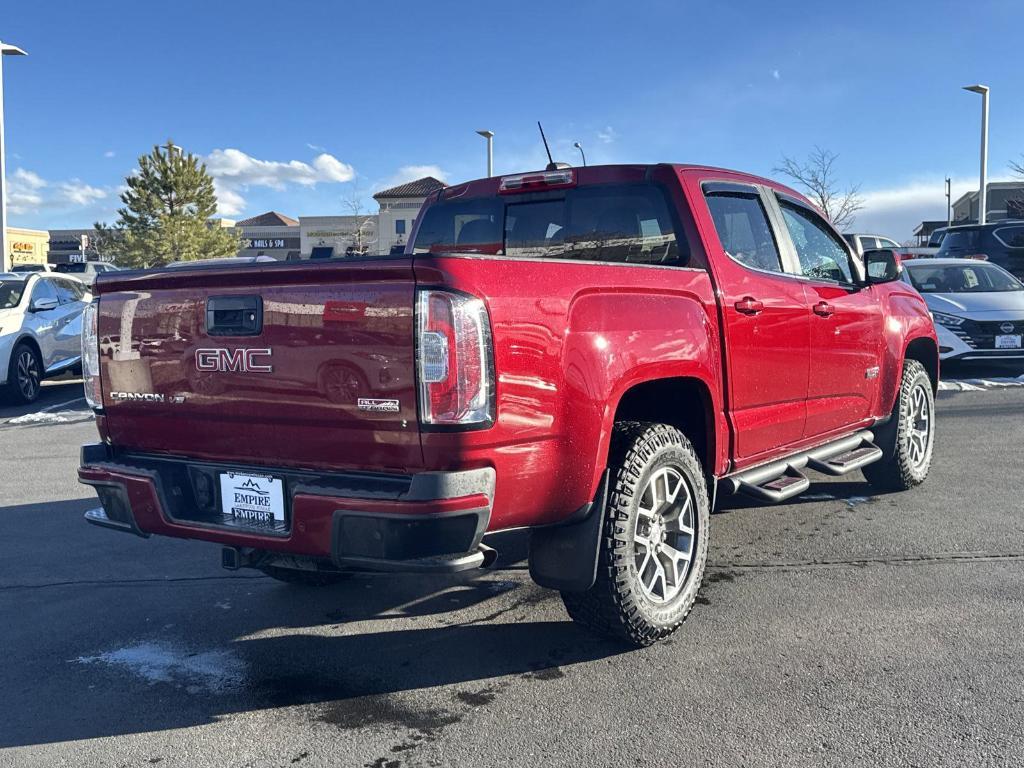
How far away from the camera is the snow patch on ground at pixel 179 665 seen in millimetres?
3453

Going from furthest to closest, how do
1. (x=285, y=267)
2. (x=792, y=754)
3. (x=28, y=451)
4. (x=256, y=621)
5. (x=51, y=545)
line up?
(x=28, y=451), (x=51, y=545), (x=256, y=621), (x=285, y=267), (x=792, y=754)

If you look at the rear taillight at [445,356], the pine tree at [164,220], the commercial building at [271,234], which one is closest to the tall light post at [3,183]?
the rear taillight at [445,356]

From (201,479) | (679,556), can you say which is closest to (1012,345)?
(679,556)

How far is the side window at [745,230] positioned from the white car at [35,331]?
8.91 metres

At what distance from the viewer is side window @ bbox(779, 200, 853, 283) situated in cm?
501

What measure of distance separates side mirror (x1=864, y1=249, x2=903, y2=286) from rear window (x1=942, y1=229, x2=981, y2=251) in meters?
14.2

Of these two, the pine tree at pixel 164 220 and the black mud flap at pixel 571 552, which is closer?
the black mud flap at pixel 571 552

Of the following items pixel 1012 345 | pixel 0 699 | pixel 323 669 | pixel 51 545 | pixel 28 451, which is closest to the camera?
pixel 0 699

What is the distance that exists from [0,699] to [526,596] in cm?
218

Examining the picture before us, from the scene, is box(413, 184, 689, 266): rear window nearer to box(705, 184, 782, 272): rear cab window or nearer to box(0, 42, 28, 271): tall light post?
box(705, 184, 782, 272): rear cab window

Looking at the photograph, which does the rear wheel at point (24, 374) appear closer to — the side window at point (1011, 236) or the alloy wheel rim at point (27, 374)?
the alloy wheel rim at point (27, 374)

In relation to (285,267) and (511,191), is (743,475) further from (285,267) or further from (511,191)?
(285,267)

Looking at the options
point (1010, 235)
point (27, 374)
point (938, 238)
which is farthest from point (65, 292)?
point (938, 238)

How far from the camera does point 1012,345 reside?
1092 cm
